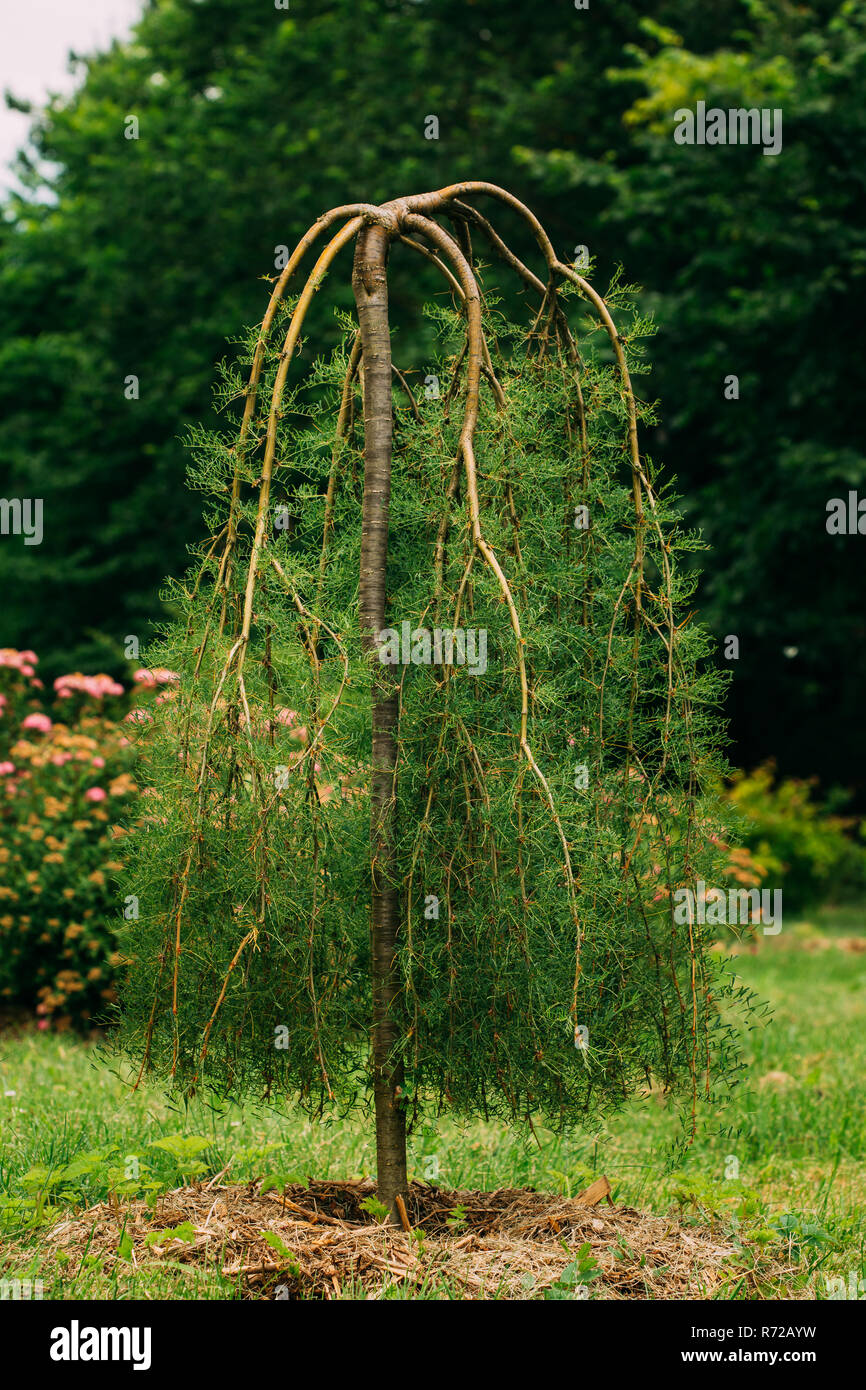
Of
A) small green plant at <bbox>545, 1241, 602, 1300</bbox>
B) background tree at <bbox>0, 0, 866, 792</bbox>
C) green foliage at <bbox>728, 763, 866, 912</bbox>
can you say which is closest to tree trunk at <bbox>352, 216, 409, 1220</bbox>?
small green plant at <bbox>545, 1241, 602, 1300</bbox>

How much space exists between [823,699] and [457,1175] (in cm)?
1479

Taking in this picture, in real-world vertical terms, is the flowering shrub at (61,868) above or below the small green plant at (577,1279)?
above

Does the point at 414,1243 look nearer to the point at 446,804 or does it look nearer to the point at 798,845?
the point at 446,804

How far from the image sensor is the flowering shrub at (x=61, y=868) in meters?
6.31

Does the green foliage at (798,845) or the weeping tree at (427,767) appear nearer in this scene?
the weeping tree at (427,767)

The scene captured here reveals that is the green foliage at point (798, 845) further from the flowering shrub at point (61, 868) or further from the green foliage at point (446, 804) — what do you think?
the green foliage at point (446, 804)

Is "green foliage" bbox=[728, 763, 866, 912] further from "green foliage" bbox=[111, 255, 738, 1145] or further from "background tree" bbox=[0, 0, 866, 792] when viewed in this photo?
"green foliage" bbox=[111, 255, 738, 1145]

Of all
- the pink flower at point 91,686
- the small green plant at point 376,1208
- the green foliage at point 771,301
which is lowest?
the small green plant at point 376,1208

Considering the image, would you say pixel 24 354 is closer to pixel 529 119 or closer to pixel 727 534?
pixel 529 119

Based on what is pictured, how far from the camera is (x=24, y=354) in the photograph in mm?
18562

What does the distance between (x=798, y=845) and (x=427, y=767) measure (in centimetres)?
1157

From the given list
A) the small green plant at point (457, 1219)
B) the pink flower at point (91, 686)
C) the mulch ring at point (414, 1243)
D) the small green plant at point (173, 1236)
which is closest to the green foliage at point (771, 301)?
the pink flower at point (91, 686)

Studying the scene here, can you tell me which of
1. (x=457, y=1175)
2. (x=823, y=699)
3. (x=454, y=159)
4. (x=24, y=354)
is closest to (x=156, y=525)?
(x=24, y=354)

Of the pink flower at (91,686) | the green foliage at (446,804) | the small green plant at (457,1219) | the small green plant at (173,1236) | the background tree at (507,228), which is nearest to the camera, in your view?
the green foliage at (446,804)
